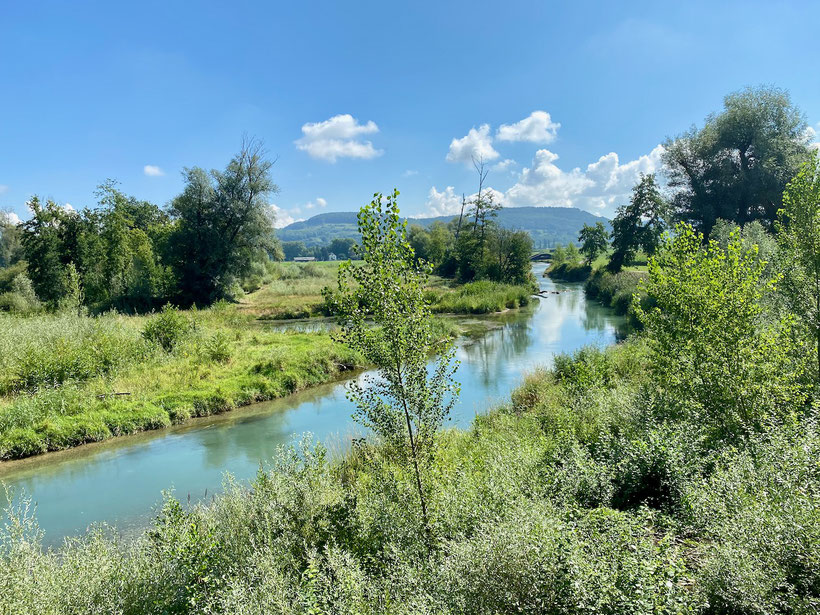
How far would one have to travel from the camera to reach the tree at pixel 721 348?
782cm

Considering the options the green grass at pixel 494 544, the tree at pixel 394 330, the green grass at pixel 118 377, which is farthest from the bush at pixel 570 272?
the tree at pixel 394 330

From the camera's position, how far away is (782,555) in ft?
13.8

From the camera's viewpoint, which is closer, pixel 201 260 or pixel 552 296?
pixel 201 260

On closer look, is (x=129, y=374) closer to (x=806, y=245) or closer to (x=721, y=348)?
(x=721, y=348)

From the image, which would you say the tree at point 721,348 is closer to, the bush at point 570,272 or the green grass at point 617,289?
the green grass at point 617,289

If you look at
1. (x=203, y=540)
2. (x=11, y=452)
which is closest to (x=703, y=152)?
(x=203, y=540)

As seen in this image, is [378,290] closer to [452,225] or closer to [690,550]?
[690,550]

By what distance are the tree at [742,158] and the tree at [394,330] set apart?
3373cm

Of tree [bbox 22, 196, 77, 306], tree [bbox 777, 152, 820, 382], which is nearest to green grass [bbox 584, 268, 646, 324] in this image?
tree [bbox 777, 152, 820, 382]

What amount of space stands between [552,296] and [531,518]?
167 ft

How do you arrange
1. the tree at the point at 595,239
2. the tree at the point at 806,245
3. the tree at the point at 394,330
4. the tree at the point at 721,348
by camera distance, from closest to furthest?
the tree at the point at 394,330, the tree at the point at 721,348, the tree at the point at 806,245, the tree at the point at 595,239

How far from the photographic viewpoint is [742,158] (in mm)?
34750

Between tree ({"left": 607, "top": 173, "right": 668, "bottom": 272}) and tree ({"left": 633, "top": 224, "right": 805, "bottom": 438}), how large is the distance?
146 feet

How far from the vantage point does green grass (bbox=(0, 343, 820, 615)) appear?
416 centimetres
